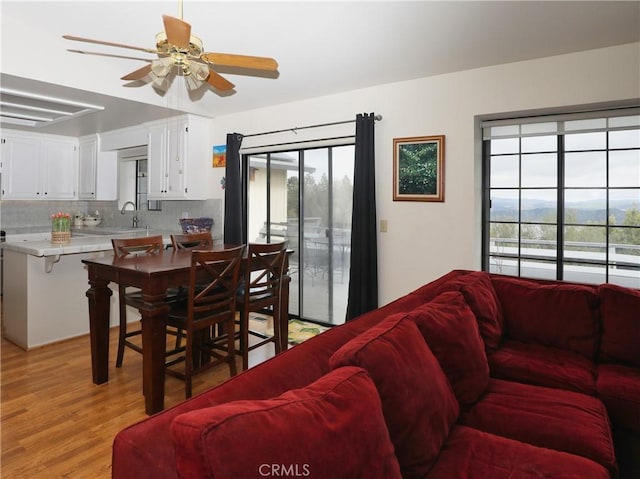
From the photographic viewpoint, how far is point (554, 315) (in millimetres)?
2365

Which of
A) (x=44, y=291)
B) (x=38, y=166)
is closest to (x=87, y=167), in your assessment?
(x=38, y=166)

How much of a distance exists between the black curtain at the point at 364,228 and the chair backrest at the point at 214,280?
1288 millimetres

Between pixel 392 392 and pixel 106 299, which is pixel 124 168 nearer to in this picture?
pixel 106 299

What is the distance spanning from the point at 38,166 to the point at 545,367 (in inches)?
263

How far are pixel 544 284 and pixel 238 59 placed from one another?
7.81 ft

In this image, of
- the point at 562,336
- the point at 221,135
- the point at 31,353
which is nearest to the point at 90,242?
the point at 31,353

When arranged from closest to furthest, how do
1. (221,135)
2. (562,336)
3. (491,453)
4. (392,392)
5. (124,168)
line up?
(392,392), (491,453), (562,336), (221,135), (124,168)

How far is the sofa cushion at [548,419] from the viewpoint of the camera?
1460mm

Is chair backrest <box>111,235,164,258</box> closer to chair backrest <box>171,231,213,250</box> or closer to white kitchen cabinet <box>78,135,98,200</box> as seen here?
chair backrest <box>171,231,213,250</box>

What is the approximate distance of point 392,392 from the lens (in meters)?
1.21

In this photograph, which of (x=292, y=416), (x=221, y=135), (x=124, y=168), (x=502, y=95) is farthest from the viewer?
(x=124, y=168)

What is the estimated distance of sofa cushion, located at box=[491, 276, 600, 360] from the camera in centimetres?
229

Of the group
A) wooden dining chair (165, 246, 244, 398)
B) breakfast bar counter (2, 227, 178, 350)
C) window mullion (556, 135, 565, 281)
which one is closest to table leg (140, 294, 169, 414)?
wooden dining chair (165, 246, 244, 398)

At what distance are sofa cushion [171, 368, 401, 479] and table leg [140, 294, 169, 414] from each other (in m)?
1.80
